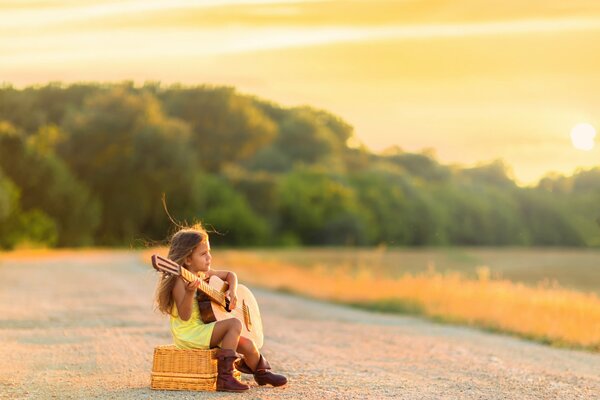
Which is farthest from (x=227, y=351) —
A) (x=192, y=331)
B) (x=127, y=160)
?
(x=127, y=160)

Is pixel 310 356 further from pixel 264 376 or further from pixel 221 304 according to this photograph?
pixel 221 304

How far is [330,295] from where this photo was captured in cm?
Answer: 2808

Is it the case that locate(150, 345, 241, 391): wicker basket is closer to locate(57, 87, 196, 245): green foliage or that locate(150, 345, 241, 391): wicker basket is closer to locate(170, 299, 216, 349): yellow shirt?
locate(170, 299, 216, 349): yellow shirt

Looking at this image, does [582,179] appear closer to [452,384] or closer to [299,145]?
[299,145]

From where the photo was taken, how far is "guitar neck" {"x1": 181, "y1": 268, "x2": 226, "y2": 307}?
9.88m

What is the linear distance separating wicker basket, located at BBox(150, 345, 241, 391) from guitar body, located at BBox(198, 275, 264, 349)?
34 cm

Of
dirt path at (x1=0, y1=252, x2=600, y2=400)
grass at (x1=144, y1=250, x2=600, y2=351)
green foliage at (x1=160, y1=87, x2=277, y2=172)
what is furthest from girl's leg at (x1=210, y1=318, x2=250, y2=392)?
A: green foliage at (x1=160, y1=87, x2=277, y2=172)

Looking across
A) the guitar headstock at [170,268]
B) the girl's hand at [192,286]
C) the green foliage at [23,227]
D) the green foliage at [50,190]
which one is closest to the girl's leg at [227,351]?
the girl's hand at [192,286]

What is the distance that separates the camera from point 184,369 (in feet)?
34.3

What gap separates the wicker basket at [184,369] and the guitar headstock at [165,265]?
994 mm

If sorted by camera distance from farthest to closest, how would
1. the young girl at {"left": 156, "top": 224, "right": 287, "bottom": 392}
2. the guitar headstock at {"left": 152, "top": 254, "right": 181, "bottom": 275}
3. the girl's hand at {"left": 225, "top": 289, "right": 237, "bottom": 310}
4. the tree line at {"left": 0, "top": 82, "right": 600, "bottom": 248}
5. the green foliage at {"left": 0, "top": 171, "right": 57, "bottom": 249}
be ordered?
the tree line at {"left": 0, "top": 82, "right": 600, "bottom": 248}, the green foliage at {"left": 0, "top": 171, "right": 57, "bottom": 249}, the girl's hand at {"left": 225, "top": 289, "right": 237, "bottom": 310}, the young girl at {"left": 156, "top": 224, "right": 287, "bottom": 392}, the guitar headstock at {"left": 152, "top": 254, "right": 181, "bottom": 275}

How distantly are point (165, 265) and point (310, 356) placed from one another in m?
4.98

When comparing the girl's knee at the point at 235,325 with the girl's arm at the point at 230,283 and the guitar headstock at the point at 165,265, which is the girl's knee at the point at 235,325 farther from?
the guitar headstock at the point at 165,265

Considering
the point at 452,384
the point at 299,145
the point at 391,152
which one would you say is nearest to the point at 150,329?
the point at 452,384
